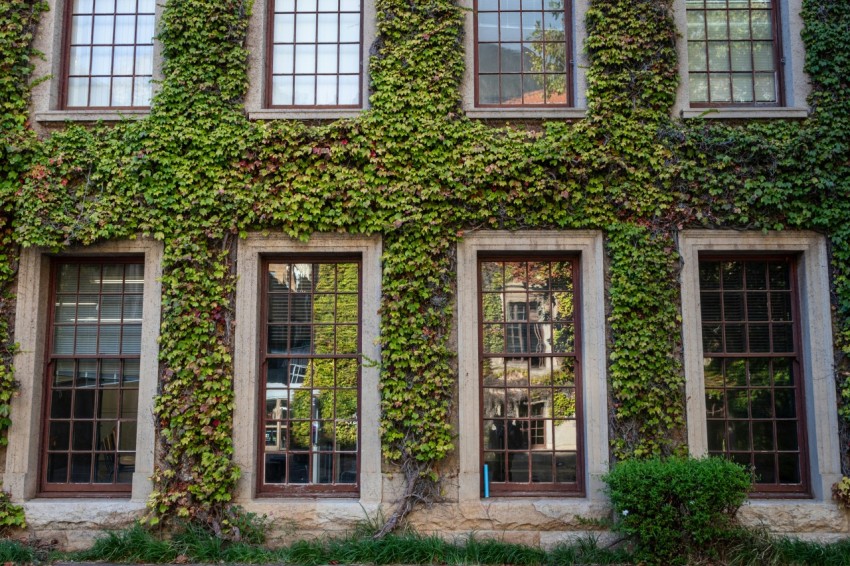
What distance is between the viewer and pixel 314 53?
860cm

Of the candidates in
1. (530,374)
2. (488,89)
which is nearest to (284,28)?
(488,89)

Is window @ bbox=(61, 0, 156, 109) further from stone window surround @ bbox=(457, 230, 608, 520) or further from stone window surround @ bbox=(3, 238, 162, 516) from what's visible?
stone window surround @ bbox=(457, 230, 608, 520)

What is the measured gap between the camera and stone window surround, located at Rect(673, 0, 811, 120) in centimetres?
807

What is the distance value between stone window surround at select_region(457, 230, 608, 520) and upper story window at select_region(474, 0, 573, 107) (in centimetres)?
175

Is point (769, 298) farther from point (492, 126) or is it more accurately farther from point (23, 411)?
point (23, 411)

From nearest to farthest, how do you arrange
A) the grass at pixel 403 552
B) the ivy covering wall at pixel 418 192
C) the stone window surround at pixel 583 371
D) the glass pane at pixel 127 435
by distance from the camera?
the grass at pixel 403 552 → the stone window surround at pixel 583 371 → the ivy covering wall at pixel 418 192 → the glass pane at pixel 127 435

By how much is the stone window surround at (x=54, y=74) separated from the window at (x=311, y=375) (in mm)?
2568

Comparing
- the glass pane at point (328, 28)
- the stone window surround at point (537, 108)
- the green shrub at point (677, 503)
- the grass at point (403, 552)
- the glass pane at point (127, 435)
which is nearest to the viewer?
the green shrub at point (677, 503)

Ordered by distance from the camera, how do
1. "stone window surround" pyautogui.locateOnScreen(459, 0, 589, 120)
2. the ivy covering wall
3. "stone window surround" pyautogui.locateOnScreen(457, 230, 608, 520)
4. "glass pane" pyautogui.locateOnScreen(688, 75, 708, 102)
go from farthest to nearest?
"glass pane" pyautogui.locateOnScreen(688, 75, 708, 102)
"stone window surround" pyautogui.locateOnScreen(459, 0, 589, 120)
the ivy covering wall
"stone window surround" pyautogui.locateOnScreen(457, 230, 608, 520)

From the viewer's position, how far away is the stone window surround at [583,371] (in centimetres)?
757

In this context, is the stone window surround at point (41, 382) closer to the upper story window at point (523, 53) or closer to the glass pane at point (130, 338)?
the glass pane at point (130, 338)

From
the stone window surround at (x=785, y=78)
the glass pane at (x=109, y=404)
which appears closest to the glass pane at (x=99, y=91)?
the glass pane at (x=109, y=404)

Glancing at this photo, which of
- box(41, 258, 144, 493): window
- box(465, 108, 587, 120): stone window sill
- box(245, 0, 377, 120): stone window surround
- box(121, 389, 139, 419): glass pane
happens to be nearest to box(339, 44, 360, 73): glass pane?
box(245, 0, 377, 120): stone window surround

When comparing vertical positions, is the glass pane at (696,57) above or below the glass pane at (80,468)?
above
